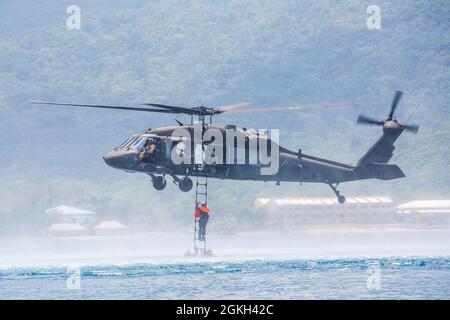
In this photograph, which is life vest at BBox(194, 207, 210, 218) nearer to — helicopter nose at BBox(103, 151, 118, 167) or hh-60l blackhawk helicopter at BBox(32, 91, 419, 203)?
hh-60l blackhawk helicopter at BBox(32, 91, 419, 203)

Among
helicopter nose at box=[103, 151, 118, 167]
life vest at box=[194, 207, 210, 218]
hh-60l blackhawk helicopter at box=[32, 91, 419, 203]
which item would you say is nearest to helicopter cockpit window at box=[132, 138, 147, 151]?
hh-60l blackhawk helicopter at box=[32, 91, 419, 203]

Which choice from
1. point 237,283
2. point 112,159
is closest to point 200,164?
point 112,159

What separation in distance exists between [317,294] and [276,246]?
135 metres

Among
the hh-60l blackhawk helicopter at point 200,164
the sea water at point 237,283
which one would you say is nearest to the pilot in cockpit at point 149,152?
the hh-60l blackhawk helicopter at point 200,164

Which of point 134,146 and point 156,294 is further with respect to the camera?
point 134,146

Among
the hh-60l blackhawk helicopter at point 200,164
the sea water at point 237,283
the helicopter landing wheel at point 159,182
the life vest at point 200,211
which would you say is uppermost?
the hh-60l blackhawk helicopter at point 200,164

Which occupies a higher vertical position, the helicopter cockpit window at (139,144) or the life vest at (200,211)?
the helicopter cockpit window at (139,144)

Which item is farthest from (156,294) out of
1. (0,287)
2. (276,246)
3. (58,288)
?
(276,246)

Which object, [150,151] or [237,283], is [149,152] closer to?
[150,151]

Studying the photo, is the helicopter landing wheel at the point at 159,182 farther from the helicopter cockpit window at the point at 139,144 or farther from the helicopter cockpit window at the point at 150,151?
the helicopter cockpit window at the point at 139,144

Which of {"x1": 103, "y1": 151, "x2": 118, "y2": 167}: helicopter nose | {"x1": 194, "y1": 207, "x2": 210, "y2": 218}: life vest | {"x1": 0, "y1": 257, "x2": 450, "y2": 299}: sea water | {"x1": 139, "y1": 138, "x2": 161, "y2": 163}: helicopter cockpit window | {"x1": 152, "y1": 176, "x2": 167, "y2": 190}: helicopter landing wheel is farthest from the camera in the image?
{"x1": 194, "y1": 207, "x2": 210, "y2": 218}: life vest

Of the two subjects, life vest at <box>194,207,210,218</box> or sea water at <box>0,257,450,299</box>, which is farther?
life vest at <box>194,207,210,218</box>
